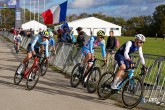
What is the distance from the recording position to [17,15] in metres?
45.8

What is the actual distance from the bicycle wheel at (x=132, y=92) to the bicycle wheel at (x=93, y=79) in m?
1.74

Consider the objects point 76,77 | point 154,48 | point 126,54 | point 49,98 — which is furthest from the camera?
point 154,48

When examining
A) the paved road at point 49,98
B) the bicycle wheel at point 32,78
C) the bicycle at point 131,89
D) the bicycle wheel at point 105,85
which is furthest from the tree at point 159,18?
the bicycle at point 131,89

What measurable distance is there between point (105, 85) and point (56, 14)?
9656 millimetres

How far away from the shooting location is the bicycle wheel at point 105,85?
29.6ft

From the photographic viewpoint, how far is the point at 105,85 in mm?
9125

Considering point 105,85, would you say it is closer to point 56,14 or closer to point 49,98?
point 49,98

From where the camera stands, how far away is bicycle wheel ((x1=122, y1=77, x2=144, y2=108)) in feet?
26.8

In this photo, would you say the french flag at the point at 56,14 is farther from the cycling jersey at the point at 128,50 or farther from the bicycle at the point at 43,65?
the cycling jersey at the point at 128,50

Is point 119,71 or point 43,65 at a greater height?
point 119,71

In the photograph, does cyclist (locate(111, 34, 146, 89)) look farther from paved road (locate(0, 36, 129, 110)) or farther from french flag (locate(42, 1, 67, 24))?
french flag (locate(42, 1, 67, 24))

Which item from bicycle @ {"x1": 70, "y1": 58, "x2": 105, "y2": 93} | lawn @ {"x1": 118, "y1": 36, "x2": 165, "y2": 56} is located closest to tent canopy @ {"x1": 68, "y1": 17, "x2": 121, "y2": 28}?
lawn @ {"x1": 118, "y1": 36, "x2": 165, "y2": 56}

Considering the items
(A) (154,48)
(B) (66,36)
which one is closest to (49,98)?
(B) (66,36)

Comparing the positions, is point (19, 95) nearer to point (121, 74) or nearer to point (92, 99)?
point (92, 99)
